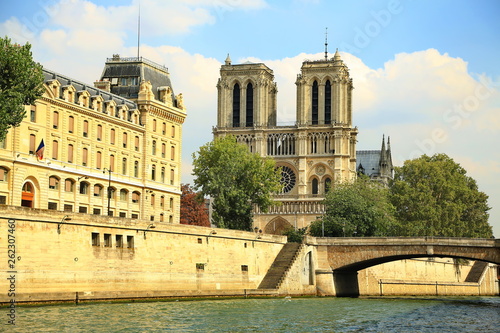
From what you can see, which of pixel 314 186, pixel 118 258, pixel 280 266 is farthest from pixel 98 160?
pixel 314 186

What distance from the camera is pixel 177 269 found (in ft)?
208

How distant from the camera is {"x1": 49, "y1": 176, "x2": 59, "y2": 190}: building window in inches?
2662

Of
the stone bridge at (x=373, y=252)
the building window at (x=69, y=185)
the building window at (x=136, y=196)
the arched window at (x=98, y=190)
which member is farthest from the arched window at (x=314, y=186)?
the building window at (x=69, y=185)

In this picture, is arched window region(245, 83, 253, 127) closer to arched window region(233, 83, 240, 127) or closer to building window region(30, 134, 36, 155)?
arched window region(233, 83, 240, 127)

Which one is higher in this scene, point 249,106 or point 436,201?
point 249,106

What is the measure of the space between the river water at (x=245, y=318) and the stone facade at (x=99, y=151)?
44.7 ft

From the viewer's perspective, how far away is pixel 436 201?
116 metres

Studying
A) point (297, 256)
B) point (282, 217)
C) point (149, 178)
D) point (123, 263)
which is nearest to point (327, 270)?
point (297, 256)

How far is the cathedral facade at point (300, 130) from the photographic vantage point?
141 m

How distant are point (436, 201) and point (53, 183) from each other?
60.8 meters

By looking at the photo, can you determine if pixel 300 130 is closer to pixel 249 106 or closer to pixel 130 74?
pixel 249 106

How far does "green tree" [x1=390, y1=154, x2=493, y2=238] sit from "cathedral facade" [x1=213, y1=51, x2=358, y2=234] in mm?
21254

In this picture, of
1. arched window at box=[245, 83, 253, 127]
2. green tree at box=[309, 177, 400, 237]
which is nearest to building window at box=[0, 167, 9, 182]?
green tree at box=[309, 177, 400, 237]

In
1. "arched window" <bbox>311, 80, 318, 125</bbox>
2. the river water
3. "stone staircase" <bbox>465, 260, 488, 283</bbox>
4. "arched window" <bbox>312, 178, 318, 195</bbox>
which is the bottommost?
the river water
